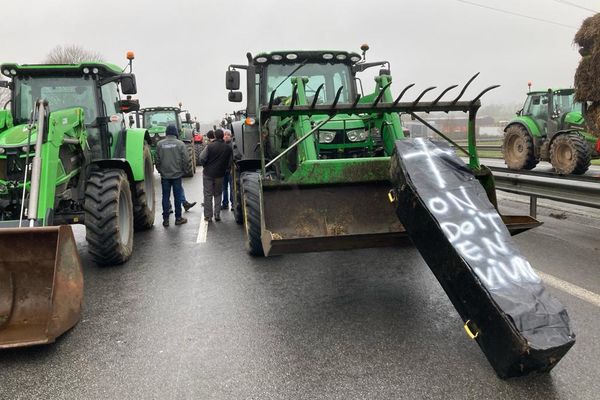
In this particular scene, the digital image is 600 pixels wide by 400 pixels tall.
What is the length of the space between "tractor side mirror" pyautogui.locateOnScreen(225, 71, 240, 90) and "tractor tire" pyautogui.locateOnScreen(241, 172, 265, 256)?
1938 mm

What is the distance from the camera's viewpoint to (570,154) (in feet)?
38.4

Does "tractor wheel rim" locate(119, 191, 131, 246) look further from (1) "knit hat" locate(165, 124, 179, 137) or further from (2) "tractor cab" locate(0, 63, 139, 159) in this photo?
(1) "knit hat" locate(165, 124, 179, 137)

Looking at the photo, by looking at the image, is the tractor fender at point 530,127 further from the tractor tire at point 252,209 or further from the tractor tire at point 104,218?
the tractor tire at point 104,218

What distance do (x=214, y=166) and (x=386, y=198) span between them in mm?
4420

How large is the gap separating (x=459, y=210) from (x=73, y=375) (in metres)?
2.98

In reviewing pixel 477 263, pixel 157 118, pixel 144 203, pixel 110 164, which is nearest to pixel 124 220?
pixel 110 164

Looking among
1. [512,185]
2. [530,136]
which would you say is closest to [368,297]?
[512,185]

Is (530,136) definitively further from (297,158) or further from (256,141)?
(297,158)

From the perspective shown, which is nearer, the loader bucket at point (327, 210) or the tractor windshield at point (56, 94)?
the loader bucket at point (327, 210)

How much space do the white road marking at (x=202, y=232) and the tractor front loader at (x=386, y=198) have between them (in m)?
0.89

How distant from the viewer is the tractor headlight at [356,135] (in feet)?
19.6

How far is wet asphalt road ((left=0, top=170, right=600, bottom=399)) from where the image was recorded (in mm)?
3041

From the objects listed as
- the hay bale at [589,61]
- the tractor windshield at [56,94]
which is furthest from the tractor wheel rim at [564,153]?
the tractor windshield at [56,94]

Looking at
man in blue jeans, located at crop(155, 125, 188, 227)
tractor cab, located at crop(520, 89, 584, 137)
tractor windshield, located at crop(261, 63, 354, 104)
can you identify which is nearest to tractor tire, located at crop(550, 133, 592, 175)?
tractor cab, located at crop(520, 89, 584, 137)
